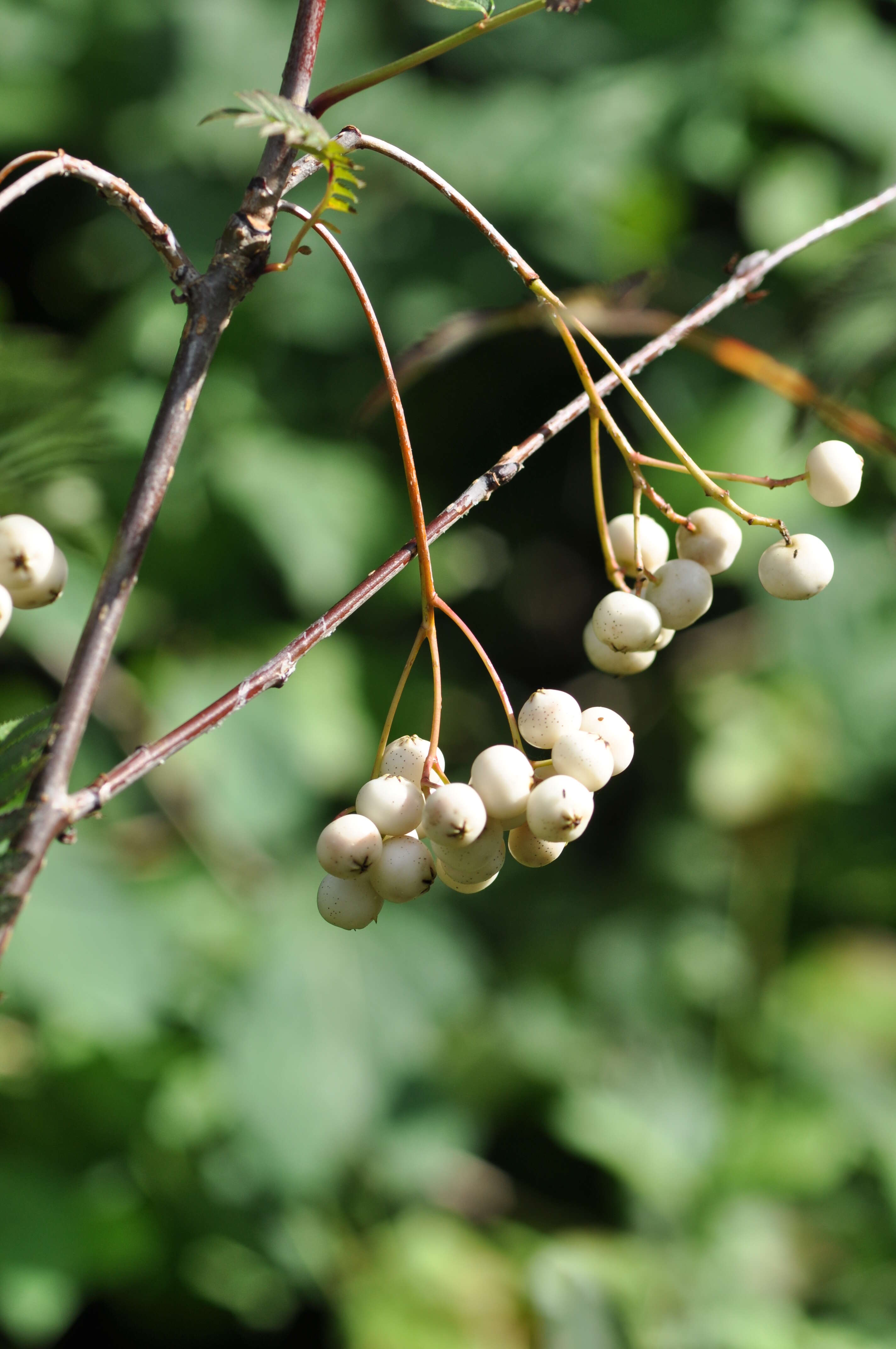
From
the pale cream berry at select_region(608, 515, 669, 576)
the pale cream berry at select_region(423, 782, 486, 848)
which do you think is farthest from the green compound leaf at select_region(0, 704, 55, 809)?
the pale cream berry at select_region(608, 515, 669, 576)

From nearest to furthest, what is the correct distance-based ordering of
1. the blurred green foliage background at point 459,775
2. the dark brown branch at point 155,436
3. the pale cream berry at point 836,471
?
the dark brown branch at point 155,436, the pale cream berry at point 836,471, the blurred green foliage background at point 459,775

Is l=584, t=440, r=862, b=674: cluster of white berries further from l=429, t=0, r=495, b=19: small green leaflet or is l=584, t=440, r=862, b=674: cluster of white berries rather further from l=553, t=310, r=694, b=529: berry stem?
l=429, t=0, r=495, b=19: small green leaflet

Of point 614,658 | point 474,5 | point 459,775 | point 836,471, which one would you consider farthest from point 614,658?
point 459,775

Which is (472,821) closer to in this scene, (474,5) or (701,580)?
(701,580)

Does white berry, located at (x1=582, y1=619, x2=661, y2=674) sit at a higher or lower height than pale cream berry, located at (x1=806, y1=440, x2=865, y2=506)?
lower

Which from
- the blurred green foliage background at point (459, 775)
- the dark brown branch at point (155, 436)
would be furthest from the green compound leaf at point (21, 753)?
the blurred green foliage background at point (459, 775)

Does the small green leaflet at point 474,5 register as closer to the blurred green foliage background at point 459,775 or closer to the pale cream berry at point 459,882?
the pale cream berry at point 459,882
